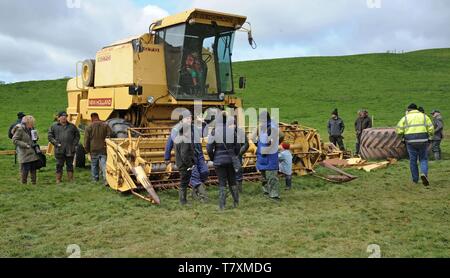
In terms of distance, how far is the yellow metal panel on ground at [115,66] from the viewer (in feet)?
40.2

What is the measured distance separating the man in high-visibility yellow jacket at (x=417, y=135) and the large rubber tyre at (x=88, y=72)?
27.9ft

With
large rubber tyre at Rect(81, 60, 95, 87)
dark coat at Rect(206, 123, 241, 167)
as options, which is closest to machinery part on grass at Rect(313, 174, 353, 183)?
dark coat at Rect(206, 123, 241, 167)

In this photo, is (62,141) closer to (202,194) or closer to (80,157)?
(80,157)

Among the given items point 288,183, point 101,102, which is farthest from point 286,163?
point 101,102

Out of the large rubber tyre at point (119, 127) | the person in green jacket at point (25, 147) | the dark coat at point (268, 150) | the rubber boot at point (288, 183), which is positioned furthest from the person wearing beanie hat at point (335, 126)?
the person in green jacket at point (25, 147)

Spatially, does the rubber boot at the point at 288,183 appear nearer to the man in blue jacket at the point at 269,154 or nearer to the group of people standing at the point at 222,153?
the group of people standing at the point at 222,153

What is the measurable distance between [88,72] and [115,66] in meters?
1.99

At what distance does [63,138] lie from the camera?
1150cm

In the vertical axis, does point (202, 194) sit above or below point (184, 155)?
below

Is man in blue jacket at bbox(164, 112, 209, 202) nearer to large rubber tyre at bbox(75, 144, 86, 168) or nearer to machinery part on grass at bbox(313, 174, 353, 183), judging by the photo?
machinery part on grass at bbox(313, 174, 353, 183)
